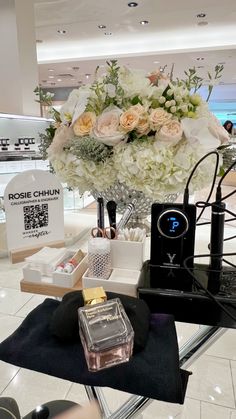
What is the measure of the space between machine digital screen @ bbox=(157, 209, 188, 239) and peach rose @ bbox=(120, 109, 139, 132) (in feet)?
0.69

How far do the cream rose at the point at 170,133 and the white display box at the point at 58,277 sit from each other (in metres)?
0.39

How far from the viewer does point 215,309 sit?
630 millimetres

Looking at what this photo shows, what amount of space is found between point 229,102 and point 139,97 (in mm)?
12821

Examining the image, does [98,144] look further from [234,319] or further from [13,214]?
[13,214]

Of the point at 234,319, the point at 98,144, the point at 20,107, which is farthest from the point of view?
the point at 20,107

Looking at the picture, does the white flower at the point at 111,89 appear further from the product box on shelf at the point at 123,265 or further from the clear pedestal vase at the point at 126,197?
the product box on shelf at the point at 123,265

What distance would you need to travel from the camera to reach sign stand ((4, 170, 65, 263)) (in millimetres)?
1409

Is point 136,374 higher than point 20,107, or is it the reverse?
point 20,107

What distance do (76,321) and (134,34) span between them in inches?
240

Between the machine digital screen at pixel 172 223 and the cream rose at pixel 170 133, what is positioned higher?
the cream rose at pixel 170 133

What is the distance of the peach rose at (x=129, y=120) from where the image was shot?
26.4 inches

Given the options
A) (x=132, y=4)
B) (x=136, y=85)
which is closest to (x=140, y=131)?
(x=136, y=85)

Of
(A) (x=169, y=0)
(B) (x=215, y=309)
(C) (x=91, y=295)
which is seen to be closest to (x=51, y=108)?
(C) (x=91, y=295)

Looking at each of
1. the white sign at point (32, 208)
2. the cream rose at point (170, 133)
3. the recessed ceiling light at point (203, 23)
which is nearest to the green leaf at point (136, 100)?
the cream rose at point (170, 133)
